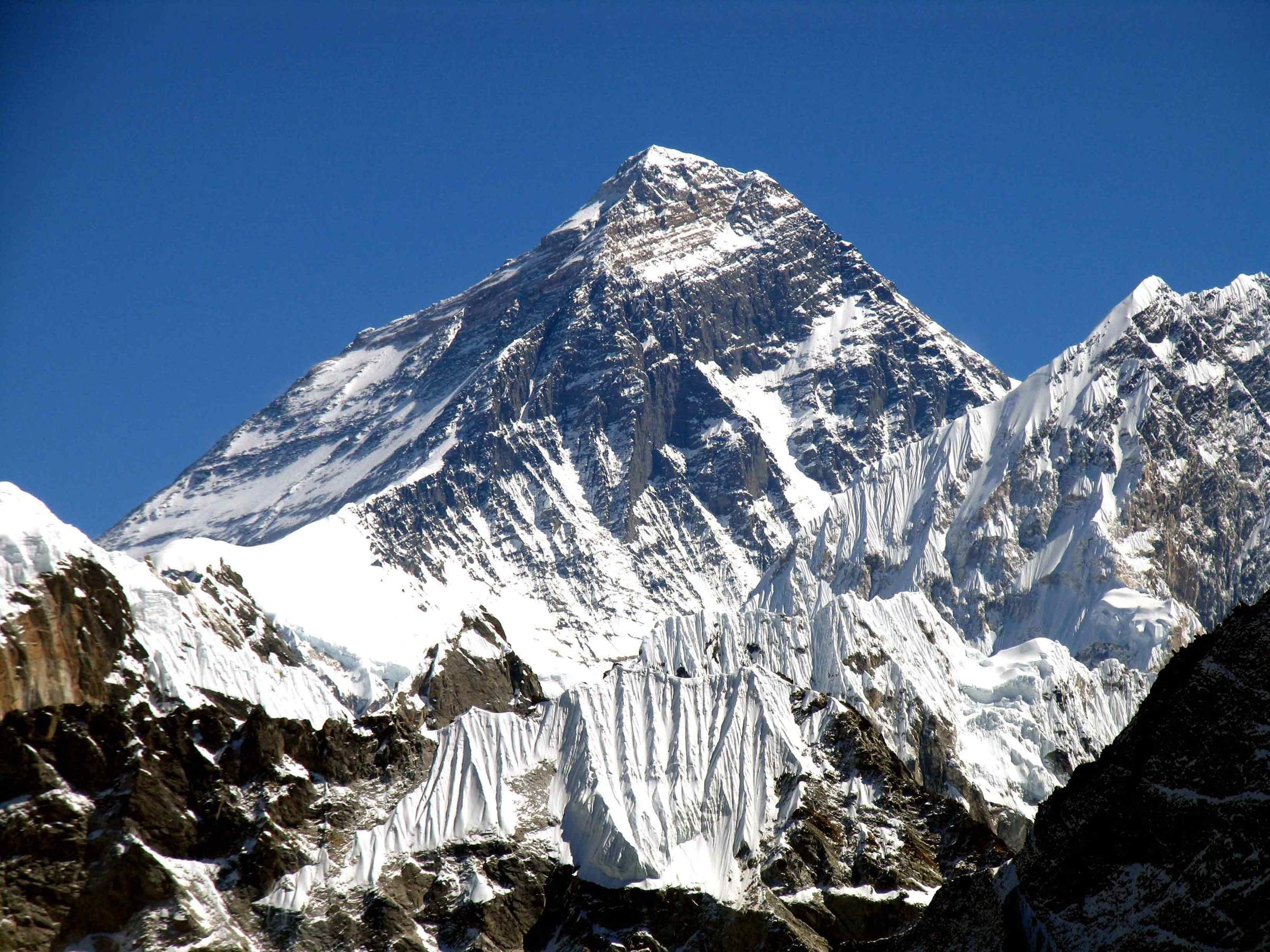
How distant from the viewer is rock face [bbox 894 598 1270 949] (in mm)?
77000

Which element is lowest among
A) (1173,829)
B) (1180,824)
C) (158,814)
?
(1173,829)

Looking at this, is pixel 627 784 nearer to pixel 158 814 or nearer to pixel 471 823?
pixel 471 823

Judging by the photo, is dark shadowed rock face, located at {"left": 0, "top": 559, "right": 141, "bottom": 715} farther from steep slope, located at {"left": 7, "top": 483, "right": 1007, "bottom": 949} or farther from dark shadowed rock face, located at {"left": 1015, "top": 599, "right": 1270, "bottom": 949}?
dark shadowed rock face, located at {"left": 1015, "top": 599, "right": 1270, "bottom": 949}

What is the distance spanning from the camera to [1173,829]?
81500mm

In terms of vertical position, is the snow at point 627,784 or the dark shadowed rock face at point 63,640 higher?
the dark shadowed rock face at point 63,640

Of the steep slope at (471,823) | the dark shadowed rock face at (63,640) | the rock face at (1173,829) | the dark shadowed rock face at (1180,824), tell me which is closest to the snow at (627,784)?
the steep slope at (471,823)

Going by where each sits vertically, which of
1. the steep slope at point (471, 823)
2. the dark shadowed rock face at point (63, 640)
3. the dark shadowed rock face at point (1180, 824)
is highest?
the dark shadowed rock face at point (63, 640)

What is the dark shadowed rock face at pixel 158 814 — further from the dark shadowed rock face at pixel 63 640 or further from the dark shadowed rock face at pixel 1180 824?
the dark shadowed rock face at pixel 1180 824

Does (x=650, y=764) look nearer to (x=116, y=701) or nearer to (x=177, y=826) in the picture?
(x=177, y=826)

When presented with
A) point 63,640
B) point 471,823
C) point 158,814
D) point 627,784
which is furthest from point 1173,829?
point 63,640

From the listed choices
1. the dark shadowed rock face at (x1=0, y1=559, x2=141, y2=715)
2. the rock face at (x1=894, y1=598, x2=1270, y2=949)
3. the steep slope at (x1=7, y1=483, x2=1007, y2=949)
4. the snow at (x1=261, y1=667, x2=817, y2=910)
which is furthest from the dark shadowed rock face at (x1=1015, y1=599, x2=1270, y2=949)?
the dark shadowed rock face at (x1=0, y1=559, x2=141, y2=715)

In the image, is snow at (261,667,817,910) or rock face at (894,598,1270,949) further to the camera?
snow at (261,667,817,910)

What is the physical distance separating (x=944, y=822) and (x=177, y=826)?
6314 centimetres

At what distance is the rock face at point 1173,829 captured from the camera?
3031 inches
